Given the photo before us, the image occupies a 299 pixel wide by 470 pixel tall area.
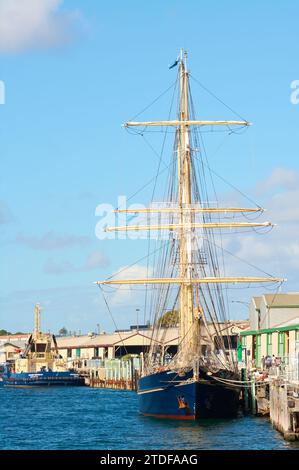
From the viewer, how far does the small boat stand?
12519 cm

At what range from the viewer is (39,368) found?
433ft

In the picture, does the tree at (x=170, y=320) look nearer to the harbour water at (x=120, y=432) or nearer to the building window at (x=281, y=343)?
the harbour water at (x=120, y=432)

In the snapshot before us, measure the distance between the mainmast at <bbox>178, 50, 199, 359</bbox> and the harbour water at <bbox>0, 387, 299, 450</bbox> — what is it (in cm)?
604

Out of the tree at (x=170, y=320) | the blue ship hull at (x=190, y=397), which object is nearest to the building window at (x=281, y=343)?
the tree at (x=170, y=320)

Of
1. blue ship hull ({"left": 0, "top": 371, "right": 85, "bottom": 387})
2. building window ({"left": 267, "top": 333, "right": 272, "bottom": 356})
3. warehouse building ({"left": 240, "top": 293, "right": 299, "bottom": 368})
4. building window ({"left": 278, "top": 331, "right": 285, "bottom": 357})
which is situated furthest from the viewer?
blue ship hull ({"left": 0, "top": 371, "right": 85, "bottom": 387})

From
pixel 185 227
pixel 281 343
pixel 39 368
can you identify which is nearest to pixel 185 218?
pixel 185 227

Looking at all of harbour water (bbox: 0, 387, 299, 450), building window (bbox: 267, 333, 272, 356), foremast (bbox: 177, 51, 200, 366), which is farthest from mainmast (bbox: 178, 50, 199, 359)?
building window (bbox: 267, 333, 272, 356)

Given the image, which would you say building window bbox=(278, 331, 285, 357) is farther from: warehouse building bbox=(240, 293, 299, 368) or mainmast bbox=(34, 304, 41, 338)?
mainmast bbox=(34, 304, 41, 338)

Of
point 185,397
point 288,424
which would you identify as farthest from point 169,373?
point 288,424

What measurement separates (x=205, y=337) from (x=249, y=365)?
19.0m

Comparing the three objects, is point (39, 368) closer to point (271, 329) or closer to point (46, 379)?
point (46, 379)

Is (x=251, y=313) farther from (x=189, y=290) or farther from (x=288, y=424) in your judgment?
(x=288, y=424)

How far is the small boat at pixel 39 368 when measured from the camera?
411 feet

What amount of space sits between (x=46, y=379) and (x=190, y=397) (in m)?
68.7
